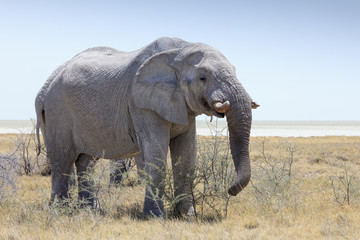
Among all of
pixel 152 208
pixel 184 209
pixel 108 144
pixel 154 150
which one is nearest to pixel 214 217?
pixel 184 209

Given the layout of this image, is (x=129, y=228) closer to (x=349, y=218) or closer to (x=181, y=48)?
(x=181, y=48)

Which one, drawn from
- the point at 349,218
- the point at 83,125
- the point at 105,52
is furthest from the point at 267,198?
the point at 105,52

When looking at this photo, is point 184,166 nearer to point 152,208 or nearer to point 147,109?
point 152,208

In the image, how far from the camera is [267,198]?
699 centimetres

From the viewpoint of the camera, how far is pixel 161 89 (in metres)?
5.94

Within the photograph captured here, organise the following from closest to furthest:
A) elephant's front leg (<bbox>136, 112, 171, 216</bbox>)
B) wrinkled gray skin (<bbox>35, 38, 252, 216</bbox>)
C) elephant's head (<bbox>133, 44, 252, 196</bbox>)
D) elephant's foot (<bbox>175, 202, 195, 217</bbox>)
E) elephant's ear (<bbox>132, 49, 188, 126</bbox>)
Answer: elephant's head (<bbox>133, 44, 252, 196</bbox>), wrinkled gray skin (<bbox>35, 38, 252, 216</bbox>), elephant's ear (<bbox>132, 49, 188, 126</bbox>), elephant's front leg (<bbox>136, 112, 171, 216</bbox>), elephant's foot (<bbox>175, 202, 195, 217</bbox>)

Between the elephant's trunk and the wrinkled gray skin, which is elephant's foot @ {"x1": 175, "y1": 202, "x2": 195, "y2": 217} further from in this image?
the elephant's trunk

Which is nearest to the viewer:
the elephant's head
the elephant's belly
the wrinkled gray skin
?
the elephant's head

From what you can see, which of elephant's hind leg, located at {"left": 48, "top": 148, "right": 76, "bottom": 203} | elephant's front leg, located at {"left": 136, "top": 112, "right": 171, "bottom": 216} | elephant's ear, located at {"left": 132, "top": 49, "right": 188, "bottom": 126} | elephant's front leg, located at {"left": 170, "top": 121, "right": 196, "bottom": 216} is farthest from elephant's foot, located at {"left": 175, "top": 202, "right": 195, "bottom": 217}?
elephant's hind leg, located at {"left": 48, "top": 148, "right": 76, "bottom": 203}

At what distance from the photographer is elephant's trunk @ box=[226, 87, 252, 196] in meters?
Answer: 5.12

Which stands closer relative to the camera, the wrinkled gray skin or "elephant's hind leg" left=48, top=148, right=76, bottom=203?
the wrinkled gray skin

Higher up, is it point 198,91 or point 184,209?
point 198,91

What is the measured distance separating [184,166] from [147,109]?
3.45 feet

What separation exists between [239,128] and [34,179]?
8.63 metres
